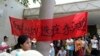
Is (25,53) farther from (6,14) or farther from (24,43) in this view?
(6,14)

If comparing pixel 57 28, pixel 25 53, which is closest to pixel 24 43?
pixel 25 53

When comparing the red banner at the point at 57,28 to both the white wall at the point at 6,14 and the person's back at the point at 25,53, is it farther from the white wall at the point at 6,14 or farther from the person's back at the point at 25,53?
the white wall at the point at 6,14

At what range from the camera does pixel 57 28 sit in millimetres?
8258

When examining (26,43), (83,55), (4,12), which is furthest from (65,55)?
(26,43)

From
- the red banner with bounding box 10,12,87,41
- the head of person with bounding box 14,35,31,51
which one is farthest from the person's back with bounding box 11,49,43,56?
the red banner with bounding box 10,12,87,41

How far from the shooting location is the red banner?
25.4ft

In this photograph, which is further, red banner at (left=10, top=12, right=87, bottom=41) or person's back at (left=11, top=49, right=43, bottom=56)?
Answer: red banner at (left=10, top=12, right=87, bottom=41)

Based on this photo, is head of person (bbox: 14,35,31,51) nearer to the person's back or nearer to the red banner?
the person's back

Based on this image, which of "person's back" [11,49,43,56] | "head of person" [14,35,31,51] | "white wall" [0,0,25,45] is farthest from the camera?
"white wall" [0,0,25,45]

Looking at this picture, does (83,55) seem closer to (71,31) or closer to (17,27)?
(17,27)

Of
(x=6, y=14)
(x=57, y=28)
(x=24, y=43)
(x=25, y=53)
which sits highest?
(x=24, y=43)

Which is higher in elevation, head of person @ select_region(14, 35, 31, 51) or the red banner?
head of person @ select_region(14, 35, 31, 51)

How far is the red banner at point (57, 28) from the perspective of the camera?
25.4 feet

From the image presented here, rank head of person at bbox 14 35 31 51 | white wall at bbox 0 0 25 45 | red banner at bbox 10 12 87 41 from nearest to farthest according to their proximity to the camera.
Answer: head of person at bbox 14 35 31 51 < red banner at bbox 10 12 87 41 < white wall at bbox 0 0 25 45
